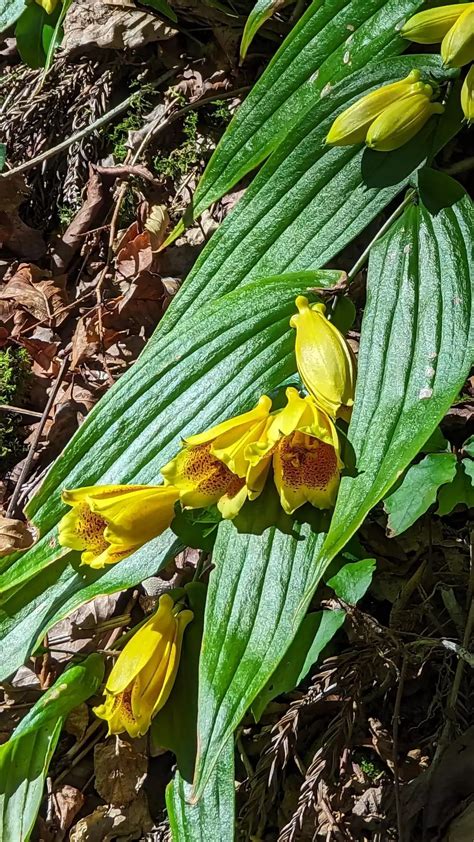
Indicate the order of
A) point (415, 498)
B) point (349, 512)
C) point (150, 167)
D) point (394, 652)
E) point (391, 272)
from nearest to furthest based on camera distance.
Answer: point (349, 512)
point (391, 272)
point (415, 498)
point (394, 652)
point (150, 167)

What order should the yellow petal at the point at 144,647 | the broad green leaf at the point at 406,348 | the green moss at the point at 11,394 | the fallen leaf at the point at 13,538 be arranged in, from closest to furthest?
the broad green leaf at the point at 406,348 < the yellow petal at the point at 144,647 < the fallen leaf at the point at 13,538 < the green moss at the point at 11,394

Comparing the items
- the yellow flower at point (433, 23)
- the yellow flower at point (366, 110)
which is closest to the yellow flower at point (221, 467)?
the yellow flower at point (366, 110)

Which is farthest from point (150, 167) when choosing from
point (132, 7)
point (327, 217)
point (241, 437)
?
point (241, 437)

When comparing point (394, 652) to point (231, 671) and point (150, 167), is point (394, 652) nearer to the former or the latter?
point (231, 671)

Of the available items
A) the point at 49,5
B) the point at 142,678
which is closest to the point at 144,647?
the point at 142,678

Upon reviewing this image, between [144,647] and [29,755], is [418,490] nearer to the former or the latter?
[144,647]

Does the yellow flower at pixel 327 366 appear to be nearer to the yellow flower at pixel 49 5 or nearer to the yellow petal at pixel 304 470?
the yellow petal at pixel 304 470
